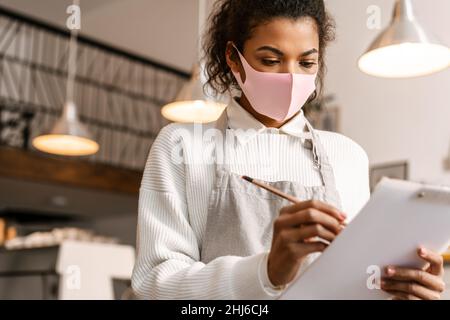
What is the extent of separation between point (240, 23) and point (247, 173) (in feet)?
1.03

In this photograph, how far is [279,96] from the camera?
132 cm

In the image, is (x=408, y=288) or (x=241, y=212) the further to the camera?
(x=241, y=212)

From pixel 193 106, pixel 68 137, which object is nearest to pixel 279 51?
pixel 193 106

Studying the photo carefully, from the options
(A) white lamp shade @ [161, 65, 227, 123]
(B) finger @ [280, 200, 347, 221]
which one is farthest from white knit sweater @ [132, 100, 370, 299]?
(A) white lamp shade @ [161, 65, 227, 123]

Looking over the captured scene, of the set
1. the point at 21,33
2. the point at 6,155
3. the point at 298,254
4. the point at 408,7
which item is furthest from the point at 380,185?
the point at 21,33

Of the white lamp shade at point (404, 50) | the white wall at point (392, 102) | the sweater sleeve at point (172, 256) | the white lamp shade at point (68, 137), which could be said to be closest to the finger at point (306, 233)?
the sweater sleeve at point (172, 256)

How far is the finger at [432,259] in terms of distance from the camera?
1.02 meters

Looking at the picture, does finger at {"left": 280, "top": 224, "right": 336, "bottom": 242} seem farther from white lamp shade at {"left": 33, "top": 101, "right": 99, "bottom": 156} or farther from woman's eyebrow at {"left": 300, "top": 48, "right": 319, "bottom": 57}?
white lamp shade at {"left": 33, "top": 101, "right": 99, "bottom": 156}

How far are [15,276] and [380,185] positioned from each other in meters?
5.26

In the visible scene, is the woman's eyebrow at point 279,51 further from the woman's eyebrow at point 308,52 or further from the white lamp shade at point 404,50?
the white lamp shade at point 404,50

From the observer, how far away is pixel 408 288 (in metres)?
1.03

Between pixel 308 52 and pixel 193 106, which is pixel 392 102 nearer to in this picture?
Result: pixel 193 106

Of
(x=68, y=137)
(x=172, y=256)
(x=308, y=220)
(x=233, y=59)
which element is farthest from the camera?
(x=68, y=137)

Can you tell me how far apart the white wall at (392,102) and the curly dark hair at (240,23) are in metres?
3.73
